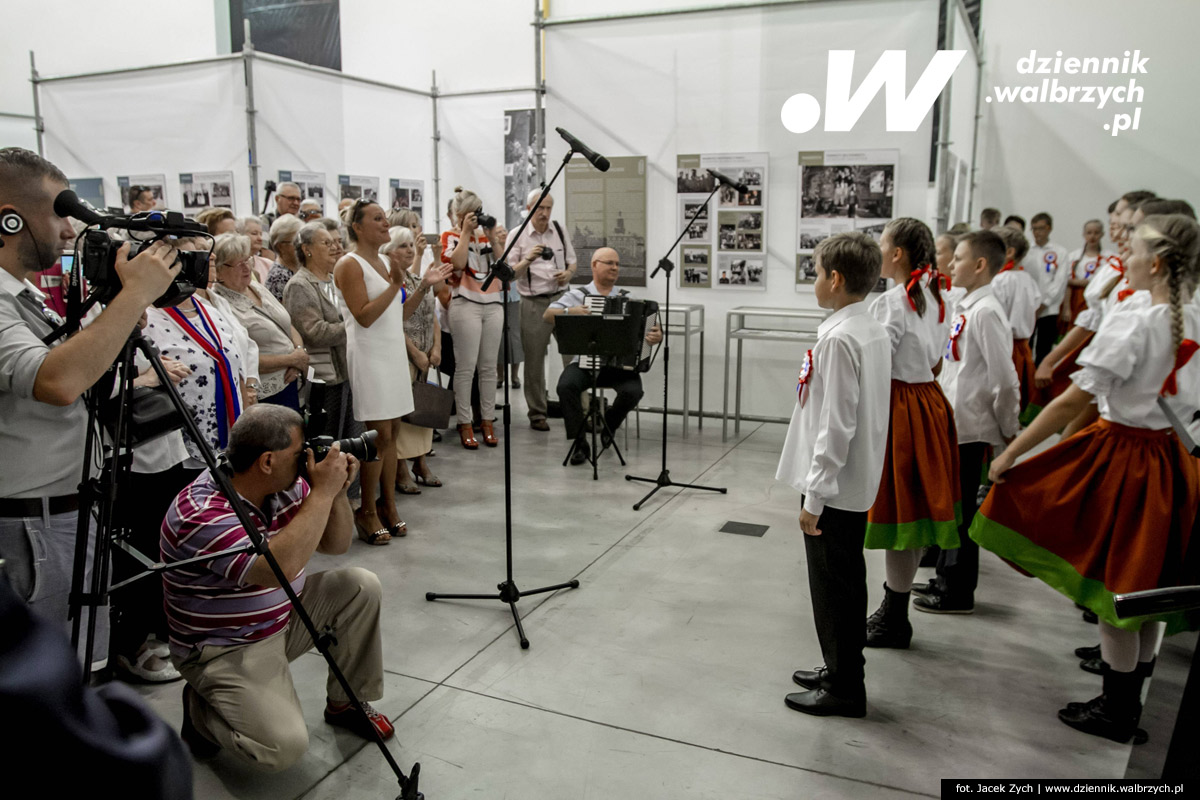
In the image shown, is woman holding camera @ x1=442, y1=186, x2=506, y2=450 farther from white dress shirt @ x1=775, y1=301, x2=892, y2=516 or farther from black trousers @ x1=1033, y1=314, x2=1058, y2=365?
black trousers @ x1=1033, y1=314, x2=1058, y2=365

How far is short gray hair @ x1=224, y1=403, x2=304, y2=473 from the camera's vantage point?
2.29m

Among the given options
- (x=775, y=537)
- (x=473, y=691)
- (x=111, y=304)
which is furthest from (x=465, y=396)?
(x=111, y=304)

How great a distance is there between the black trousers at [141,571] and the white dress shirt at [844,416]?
2.17 m

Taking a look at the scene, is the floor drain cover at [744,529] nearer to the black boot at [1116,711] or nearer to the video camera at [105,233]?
the black boot at [1116,711]

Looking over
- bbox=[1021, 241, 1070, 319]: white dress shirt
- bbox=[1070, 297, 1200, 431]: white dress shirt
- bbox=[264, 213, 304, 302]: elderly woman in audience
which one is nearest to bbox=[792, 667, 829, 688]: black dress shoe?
bbox=[1070, 297, 1200, 431]: white dress shirt

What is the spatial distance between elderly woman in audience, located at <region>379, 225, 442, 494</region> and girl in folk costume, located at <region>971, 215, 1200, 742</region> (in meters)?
3.16

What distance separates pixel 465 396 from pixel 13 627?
561 cm

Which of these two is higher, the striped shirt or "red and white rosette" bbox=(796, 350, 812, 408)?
"red and white rosette" bbox=(796, 350, 812, 408)

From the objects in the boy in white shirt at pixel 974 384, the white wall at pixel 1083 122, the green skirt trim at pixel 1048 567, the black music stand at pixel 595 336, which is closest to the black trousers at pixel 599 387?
the black music stand at pixel 595 336

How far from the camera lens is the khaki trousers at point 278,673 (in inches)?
88.6

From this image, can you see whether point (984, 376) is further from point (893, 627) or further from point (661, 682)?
point (661, 682)

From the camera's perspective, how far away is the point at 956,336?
133 inches
